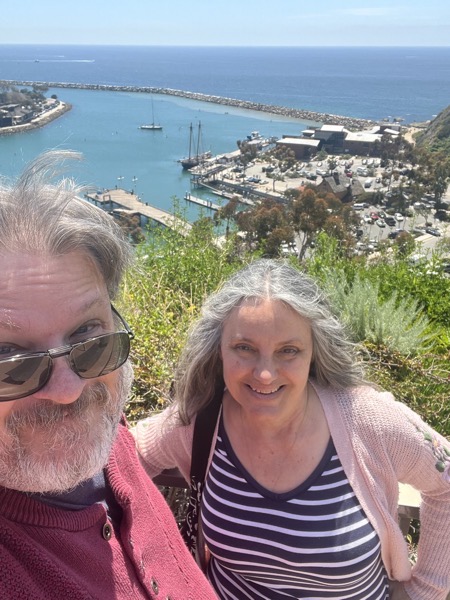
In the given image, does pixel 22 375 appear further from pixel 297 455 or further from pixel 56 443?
pixel 297 455

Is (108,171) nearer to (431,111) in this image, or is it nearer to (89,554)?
(89,554)

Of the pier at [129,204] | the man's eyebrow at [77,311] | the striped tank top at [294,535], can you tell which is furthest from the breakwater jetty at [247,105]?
the man's eyebrow at [77,311]

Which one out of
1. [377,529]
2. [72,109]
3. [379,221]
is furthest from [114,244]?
[72,109]

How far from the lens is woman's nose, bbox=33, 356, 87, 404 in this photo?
0.94 m

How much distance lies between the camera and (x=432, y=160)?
4562 centimetres

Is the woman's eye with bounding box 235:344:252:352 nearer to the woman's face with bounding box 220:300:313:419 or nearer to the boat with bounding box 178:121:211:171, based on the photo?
the woman's face with bounding box 220:300:313:419

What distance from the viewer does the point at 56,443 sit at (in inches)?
37.9

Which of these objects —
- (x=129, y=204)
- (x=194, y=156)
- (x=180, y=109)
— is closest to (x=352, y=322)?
(x=129, y=204)

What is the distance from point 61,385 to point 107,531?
0.33 m

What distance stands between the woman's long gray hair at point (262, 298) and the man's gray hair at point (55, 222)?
0.39m

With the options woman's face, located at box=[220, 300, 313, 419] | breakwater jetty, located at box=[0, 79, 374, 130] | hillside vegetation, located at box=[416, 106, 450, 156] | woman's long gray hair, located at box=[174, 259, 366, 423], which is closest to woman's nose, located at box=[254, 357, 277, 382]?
woman's face, located at box=[220, 300, 313, 419]

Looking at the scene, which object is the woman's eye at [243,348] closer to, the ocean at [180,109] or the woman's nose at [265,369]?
the woman's nose at [265,369]

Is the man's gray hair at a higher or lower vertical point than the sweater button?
higher

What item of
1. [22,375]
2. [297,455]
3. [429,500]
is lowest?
[429,500]
